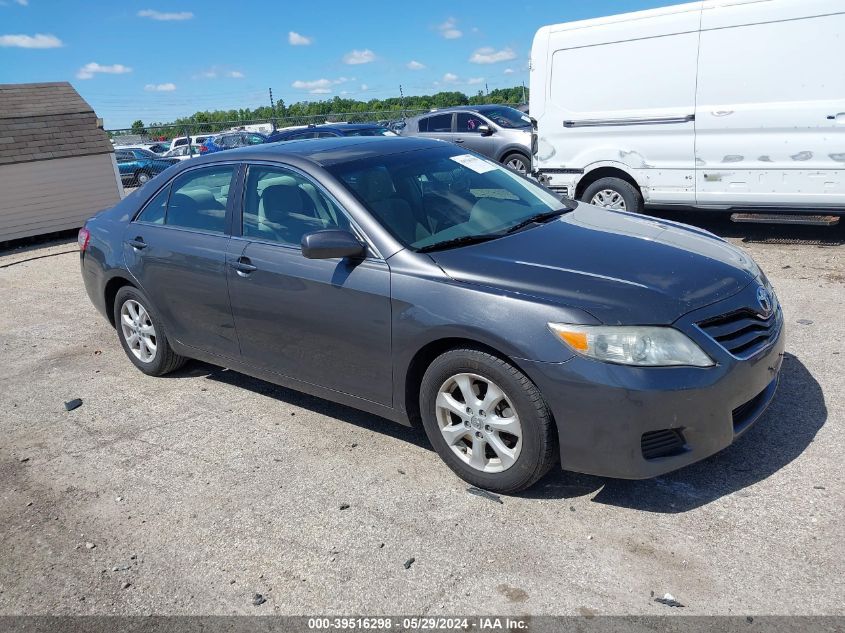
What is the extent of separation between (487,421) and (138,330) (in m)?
3.17

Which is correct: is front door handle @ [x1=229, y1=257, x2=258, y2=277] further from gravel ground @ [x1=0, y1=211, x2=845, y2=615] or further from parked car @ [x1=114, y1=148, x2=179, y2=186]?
parked car @ [x1=114, y1=148, x2=179, y2=186]

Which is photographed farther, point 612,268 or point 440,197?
point 440,197

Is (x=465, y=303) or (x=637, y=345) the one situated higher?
(x=465, y=303)

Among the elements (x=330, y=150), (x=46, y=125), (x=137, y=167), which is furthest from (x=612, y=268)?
(x=137, y=167)

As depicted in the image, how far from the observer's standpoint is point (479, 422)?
3.39 m

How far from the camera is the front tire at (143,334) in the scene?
16.9 feet

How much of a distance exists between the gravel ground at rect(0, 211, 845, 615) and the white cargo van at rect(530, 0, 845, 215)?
3.42 metres

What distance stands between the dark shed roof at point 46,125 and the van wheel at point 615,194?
954cm

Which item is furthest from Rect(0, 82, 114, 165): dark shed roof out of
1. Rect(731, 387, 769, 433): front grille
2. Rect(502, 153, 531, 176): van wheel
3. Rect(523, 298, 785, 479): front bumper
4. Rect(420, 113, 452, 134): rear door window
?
Rect(731, 387, 769, 433): front grille

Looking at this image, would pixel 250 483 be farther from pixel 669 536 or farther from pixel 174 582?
pixel 669 536

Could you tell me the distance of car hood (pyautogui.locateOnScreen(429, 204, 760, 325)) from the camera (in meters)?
3.12

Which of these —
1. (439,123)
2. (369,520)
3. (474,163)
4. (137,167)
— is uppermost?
(474,163)

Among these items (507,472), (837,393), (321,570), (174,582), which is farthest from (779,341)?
(174,582)

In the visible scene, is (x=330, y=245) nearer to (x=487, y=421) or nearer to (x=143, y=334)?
(x=487, y=421)
